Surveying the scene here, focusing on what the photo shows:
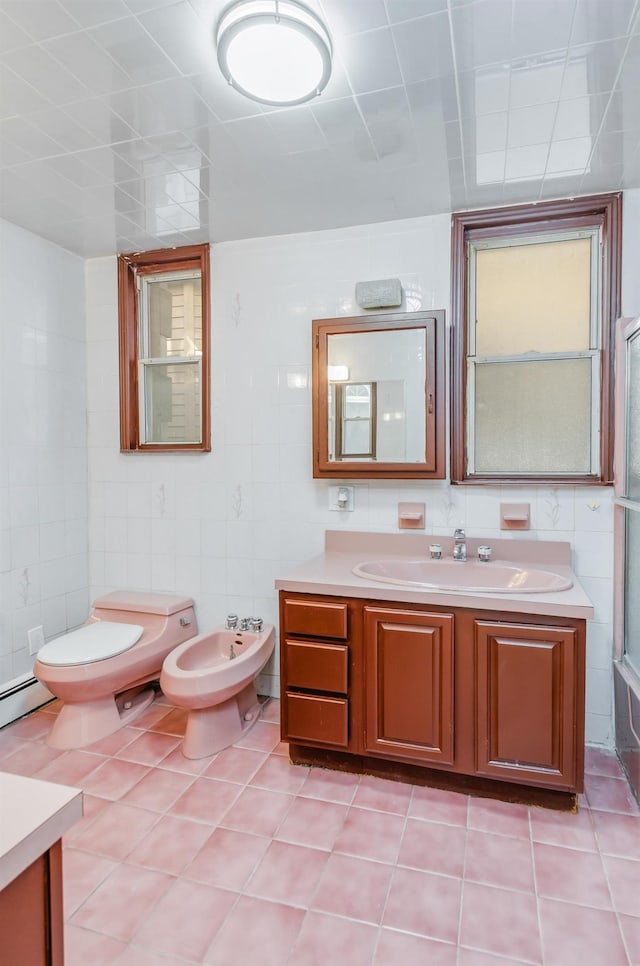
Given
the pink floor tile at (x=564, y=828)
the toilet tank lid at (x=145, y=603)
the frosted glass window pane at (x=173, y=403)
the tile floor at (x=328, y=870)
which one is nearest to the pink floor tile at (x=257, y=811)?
the tile floor at (x=328, y=870)

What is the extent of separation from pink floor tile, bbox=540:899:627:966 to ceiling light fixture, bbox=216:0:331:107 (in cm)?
233

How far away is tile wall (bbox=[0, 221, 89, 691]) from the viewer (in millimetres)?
2430

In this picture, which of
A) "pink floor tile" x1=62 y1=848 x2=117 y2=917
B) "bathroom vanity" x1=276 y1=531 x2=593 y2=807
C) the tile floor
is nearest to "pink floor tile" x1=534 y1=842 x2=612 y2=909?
the tile floor

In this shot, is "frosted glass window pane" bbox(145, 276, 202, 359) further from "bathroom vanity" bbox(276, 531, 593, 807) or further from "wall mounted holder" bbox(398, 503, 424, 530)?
"bathroom vanity" bbox(276, 531, 593, 807)

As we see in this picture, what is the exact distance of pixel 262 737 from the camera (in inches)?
90.1

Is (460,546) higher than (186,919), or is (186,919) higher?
(460,546)

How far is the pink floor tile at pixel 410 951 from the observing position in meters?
1.27

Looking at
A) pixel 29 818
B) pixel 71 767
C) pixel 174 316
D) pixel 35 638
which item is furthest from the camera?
pixel 174 316

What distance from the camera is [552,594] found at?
5.82ft

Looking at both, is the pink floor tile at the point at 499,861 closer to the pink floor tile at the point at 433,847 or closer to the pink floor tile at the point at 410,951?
the pink floor tile at the point at 433,847

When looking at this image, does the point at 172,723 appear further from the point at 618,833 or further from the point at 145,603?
the point at 618,833

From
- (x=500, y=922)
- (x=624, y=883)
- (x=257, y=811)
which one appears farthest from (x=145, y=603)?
(x=624, y=883)

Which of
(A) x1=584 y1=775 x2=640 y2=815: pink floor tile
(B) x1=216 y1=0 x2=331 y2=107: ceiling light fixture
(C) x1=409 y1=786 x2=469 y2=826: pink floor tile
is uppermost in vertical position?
(B) x1=216 y1=0 x2=331 y2=107: ceiling light fixture

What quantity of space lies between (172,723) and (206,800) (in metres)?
0.62
